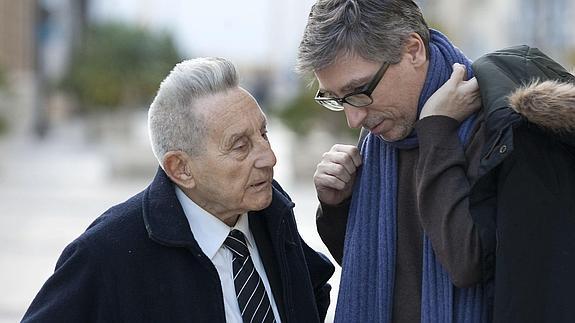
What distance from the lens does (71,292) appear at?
246 centimetres

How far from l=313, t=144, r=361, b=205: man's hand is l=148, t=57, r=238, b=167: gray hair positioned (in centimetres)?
34

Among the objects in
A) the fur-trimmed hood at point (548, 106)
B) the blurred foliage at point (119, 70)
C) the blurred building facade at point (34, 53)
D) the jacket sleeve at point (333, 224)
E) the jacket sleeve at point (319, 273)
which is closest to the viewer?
the fur-trimmed hood at point (548, 106)

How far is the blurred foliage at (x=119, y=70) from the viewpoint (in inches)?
1049

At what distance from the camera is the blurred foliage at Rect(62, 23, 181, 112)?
2664 centimetres

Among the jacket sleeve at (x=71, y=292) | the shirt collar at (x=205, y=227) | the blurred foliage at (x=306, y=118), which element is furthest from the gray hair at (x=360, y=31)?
the blurred foliage at (x=306, y=118)

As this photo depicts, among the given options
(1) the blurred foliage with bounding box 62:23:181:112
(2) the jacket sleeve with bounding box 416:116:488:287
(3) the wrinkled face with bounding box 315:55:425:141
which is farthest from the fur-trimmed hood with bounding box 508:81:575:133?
(1) the blurred foliage with bounding box 62:23:181:112

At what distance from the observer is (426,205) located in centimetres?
236

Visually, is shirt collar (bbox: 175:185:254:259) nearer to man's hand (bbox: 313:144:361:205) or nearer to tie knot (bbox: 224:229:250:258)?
tie knot (bbox: 224:229:250:258)

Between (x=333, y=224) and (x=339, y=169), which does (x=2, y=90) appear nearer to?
(x=333, y=224)

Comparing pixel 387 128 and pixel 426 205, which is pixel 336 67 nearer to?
pixel 387 128

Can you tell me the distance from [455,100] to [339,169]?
410 mm

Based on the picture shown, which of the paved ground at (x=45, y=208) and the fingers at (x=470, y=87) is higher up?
the fingers at (x=470, y=87)

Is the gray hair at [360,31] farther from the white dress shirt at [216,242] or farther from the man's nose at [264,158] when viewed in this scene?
the white dress shirt at [216,242]

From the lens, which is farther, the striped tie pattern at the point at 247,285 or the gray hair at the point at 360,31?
the striped tie pattern at the point at 247,285
